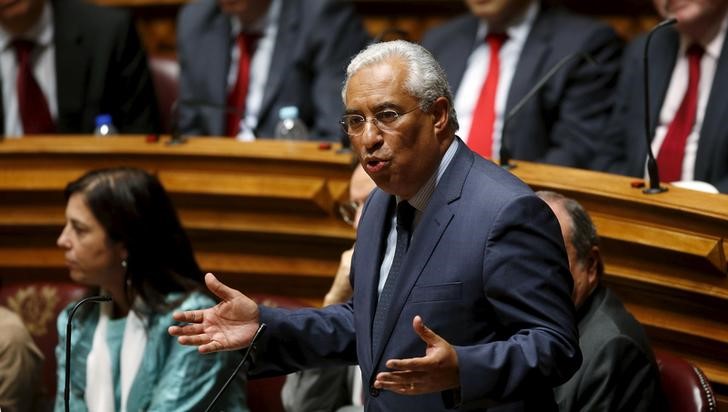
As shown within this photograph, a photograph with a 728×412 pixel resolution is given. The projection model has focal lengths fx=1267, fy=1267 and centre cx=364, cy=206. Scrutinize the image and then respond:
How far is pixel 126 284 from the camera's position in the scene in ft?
8.45

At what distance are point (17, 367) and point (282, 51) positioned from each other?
57.3 inches

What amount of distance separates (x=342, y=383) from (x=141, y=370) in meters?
0.41

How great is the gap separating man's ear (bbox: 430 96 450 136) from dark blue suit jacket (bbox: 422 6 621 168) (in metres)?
1.43

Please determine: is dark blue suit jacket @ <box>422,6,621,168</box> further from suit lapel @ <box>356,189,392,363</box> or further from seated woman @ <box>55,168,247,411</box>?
suit lapel @ <box>356,189,392,363</box>

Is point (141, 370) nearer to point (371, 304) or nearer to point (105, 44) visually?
point (371, 304)

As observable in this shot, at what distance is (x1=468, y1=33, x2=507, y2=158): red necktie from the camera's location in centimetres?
331

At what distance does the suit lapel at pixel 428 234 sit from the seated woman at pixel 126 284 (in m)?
Answer: 0.78

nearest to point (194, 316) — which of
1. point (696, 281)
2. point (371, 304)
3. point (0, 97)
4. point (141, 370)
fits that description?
point (371, 304)

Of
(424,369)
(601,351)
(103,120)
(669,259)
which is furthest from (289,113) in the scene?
(424,369)

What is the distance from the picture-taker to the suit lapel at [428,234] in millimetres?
1780

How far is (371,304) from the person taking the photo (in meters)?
1.85

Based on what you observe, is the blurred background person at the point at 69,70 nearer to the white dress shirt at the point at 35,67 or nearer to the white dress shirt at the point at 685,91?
the white dress shirt at the point at 35,67

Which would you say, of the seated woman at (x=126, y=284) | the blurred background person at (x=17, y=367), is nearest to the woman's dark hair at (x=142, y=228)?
the seated woman at (x=126, y=284)

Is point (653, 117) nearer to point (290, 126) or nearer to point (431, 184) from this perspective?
point (290, 126)
